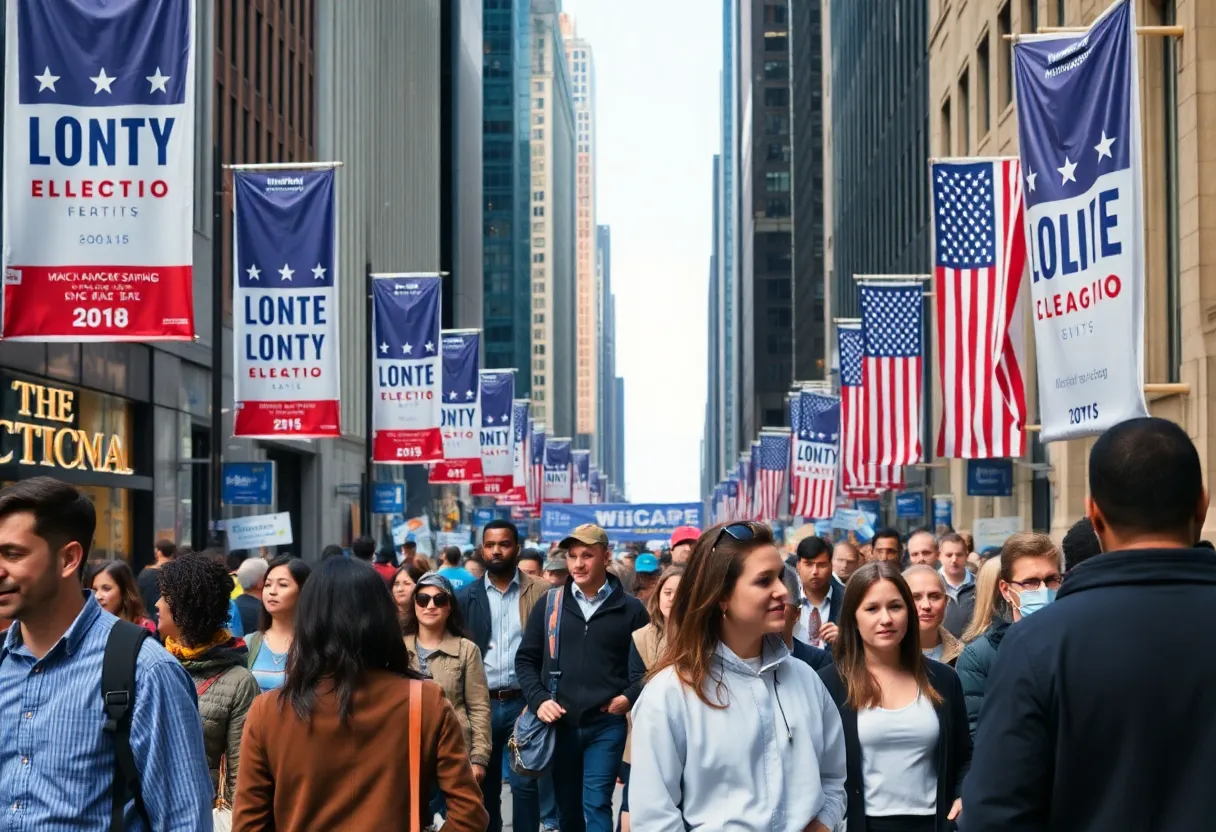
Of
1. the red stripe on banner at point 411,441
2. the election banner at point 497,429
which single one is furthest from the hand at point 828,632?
the election banner at point 497,429

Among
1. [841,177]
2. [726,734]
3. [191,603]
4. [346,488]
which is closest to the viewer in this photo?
[726,734]

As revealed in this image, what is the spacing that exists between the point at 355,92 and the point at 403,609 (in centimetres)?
5617

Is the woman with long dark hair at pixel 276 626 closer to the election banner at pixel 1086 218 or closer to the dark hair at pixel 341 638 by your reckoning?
the dark hair at pixel 341 638

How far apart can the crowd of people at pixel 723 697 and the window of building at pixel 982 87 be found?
33494 mm

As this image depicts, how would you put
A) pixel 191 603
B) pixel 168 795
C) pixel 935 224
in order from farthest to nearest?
pixel 935 224 < pixel 191 603 < pixel 168 795

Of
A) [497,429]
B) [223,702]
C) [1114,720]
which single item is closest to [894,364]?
[497,429]

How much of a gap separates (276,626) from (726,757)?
158 inches

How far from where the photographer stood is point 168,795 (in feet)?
15.2

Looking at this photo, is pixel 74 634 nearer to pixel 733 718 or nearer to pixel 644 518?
pixel 733 718

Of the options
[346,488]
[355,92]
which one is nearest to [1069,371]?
[346,488]

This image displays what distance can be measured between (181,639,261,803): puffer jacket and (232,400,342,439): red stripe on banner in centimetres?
1499

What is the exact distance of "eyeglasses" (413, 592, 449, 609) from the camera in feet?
32.7

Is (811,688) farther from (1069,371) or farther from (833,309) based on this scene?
(833,309)

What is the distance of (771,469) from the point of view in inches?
2591
